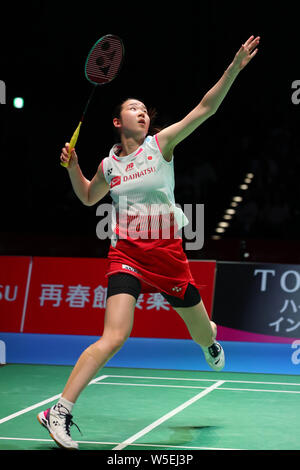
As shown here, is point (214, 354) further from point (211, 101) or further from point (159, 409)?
point (211, 101)

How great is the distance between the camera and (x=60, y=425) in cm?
339

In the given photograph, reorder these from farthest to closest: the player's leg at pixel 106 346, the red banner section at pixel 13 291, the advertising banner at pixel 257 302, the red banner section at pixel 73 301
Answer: the red banner section at pixel 13 291
the red banner section at pixel 73 301
the advertising banner at pixel 257 302
the player's leg at pixel 106 346

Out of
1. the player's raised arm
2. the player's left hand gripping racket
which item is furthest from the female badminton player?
the player's left hand gripping racket

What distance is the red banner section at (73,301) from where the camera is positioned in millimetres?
8305

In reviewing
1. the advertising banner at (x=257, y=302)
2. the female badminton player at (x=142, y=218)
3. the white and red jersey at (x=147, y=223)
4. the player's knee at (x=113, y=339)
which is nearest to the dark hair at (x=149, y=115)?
the female badminton player at (x=142, y=218)

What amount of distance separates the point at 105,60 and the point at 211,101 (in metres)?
1.20

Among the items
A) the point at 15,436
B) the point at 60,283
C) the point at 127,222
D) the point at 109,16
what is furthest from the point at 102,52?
the point at 109,16

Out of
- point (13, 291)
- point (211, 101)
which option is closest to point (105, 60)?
point (211, 101)

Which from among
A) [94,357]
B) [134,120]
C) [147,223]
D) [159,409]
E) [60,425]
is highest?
[134,120]

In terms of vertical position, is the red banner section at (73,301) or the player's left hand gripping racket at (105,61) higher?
the player's left hand gripping racket at (105,61)

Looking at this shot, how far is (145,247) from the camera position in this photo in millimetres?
3789

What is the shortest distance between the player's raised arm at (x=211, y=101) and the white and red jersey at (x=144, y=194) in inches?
3.0

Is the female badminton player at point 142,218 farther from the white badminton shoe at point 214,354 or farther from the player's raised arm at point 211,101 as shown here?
the white badminton shoe at point 214,354

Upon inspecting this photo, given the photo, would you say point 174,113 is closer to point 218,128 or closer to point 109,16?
point 218,128
